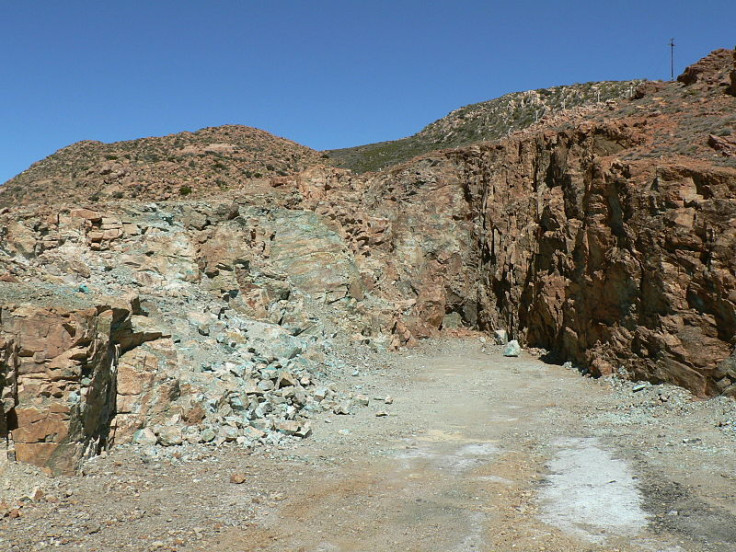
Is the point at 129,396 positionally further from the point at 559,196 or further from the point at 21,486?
the point at 559,196

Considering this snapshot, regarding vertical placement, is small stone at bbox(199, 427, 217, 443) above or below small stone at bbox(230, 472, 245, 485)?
above

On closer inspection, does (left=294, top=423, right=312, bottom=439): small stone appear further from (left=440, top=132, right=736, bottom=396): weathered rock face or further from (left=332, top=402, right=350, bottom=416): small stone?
(left=440, top=132, right=736, bottom=396): weathered rock face

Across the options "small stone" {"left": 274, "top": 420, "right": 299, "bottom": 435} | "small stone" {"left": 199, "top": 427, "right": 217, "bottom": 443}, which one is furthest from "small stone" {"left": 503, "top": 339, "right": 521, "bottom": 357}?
"small stone" {"left": 199, "top": 427, "right": 217, "bottom": 443}

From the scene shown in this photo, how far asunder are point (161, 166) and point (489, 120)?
32.9 m

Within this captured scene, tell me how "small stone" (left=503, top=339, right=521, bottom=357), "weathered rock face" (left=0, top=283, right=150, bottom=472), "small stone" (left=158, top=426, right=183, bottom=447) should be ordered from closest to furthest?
"weathered rock face" (left=0, top=283, right=150, bottom=472) < "small stone" (left=158, top=426, right=183, bottom=447) < "small stone" (left=503, top=339, right=521, bottom=357)

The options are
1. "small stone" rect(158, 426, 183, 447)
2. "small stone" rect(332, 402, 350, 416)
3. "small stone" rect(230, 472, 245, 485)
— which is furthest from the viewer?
"small stone" rect(332, 402, 350, 416)

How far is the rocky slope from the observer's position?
10211mm

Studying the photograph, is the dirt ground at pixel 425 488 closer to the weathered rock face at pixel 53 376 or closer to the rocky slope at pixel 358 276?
the weathered rock face at pixel 53 376

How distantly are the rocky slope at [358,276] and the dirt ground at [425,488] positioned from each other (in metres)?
0.88

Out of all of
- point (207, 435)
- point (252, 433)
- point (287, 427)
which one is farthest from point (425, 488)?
point (207, 435)

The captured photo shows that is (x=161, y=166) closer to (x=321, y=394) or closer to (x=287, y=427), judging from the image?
(x=321, y=394)

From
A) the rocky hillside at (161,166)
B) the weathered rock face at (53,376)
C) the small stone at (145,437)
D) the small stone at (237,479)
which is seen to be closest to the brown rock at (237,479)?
the small stone at (237,479)

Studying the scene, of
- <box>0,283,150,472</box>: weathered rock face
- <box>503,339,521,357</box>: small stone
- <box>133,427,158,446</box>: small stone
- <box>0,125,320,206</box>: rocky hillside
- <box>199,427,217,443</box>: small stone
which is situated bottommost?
<box>503,339,521,357</box>: small stone

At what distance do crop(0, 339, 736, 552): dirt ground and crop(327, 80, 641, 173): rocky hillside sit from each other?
3910 centimetres
